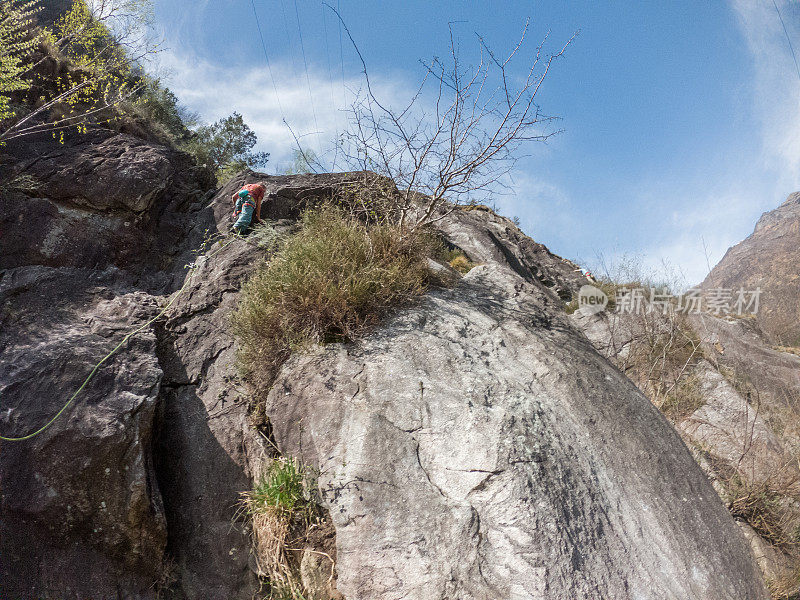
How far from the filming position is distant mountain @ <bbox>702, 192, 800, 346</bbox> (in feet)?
44.9

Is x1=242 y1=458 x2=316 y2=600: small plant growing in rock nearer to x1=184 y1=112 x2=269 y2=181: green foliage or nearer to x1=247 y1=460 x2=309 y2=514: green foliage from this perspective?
x1=247 y1=460 x2=309 y2=514: green foliage

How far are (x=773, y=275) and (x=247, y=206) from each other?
2069 cm

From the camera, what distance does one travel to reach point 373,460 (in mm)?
3598

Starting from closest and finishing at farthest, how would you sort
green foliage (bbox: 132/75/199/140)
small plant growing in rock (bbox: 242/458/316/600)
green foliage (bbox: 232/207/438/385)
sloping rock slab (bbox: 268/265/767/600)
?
sloping rock slab (bbox: 268/265/767/600), small plant growing in rock (bbox: 242/458/316/600), green foliage (bbox: 232/207/438/385), green foliage (bbox: 132/75/199/140)

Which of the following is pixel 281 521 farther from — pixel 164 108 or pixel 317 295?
pixel 164 108

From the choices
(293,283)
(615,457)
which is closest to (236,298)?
(293,283)

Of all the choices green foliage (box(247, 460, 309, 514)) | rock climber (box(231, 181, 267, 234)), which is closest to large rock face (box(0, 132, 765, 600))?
green foliage (box(247, 460, 309, 514))

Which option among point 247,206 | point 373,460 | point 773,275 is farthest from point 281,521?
point 773,275

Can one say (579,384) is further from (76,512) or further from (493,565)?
(76,512)

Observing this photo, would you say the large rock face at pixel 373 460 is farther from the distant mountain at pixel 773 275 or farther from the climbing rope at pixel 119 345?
the distant mountain at pixel 773 275

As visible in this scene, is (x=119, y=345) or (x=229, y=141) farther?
(x=229, y=141)

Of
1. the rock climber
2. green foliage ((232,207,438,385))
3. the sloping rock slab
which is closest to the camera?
the sloping rock slab

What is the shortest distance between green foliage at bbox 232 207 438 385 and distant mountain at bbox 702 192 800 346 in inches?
445

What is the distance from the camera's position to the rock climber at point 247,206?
6.61 m
